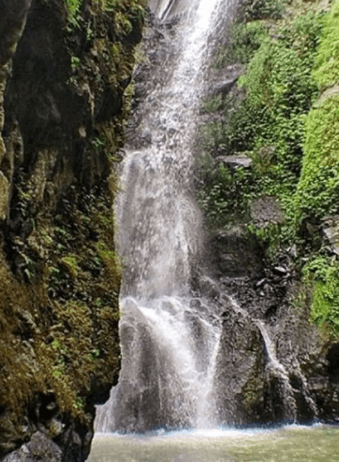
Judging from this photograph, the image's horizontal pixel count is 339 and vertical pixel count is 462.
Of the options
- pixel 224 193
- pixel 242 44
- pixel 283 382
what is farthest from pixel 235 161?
pixel 283 382

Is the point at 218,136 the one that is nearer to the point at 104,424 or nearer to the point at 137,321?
the point at 137,321

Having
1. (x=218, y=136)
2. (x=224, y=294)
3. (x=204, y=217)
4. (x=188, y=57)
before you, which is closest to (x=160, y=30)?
(x=188, y=57)

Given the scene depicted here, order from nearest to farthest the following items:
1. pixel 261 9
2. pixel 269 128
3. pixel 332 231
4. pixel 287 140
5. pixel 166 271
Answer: pixel 332 231
pixel 166 271
pixel 287 140
pixel 269 128
pixel 261 9

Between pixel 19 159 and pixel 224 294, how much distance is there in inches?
317

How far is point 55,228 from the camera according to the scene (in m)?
4.68

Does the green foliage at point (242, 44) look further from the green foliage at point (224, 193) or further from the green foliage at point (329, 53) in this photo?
the green foliage at point (224, 193)

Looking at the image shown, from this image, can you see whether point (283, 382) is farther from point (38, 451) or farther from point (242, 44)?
point (242, 44)

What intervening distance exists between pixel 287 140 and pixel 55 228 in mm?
9365

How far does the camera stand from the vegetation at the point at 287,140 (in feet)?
34.5

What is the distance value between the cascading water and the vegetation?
3.16ft

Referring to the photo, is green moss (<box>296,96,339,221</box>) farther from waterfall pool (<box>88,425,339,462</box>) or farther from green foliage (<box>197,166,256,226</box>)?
waterfall pool (<box>88,425,339,462</box>)

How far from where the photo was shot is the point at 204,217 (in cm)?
1302

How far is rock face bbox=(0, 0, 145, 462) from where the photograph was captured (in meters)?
3.34

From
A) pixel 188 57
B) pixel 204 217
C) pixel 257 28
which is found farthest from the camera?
pixel 188 57
